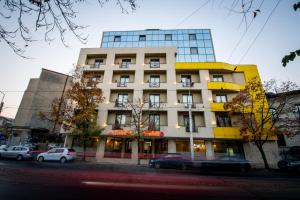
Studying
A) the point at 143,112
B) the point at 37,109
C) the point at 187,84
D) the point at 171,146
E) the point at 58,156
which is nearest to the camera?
the point at 58,156

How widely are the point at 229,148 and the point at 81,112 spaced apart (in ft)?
66.2

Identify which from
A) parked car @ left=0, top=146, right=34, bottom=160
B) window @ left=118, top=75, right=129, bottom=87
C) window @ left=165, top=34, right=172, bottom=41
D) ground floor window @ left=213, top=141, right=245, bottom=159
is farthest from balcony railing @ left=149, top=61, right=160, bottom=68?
parked car @ left=0, top=146, right=34, bottom=160

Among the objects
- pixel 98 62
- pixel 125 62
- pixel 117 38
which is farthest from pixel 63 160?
pixel 117 38

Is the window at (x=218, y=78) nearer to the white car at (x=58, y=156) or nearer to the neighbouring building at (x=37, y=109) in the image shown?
the white car at (x=58, y=156)

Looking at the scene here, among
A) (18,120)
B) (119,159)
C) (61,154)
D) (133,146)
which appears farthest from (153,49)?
(18,120)

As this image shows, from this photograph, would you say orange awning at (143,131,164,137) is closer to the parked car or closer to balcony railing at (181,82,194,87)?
balcony railing at (181,82,194,87)

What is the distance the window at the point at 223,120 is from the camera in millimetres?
21850

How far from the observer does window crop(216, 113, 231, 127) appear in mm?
21850

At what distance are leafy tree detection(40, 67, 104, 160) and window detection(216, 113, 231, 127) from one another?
16314mm

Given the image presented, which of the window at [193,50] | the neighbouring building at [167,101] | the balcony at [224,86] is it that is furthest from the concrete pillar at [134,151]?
the window at [193,50]

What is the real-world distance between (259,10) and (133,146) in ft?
68.0

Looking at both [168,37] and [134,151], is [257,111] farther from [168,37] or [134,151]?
[168,37]

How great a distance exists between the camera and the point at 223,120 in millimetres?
22125

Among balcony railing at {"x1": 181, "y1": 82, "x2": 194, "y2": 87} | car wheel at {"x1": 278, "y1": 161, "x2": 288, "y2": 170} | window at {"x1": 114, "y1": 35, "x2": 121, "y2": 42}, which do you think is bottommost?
car wheel at {"x1": 278, "y1": 161, "x2": 288, "y2": 170}
